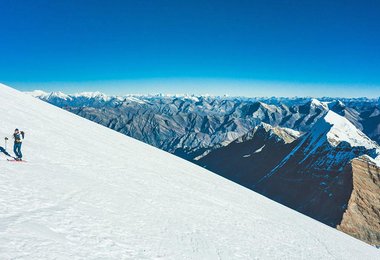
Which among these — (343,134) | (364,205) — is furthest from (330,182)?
(343,134)

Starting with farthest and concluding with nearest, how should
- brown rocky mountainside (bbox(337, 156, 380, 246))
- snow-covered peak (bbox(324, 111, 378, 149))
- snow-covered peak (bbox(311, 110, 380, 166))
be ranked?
snow-covered peak (bbox(324, 111, 378, 149)) → snow-covered peak (bbox(311, 110, 380, 166)) → brown rocky mountainside (bbox(337, 156, 380, 246))

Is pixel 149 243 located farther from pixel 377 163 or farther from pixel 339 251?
pixel 377 163

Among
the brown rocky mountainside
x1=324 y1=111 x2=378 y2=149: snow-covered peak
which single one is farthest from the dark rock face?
x1=324 y1=111 x2=378 y2=149: snow-covered peak

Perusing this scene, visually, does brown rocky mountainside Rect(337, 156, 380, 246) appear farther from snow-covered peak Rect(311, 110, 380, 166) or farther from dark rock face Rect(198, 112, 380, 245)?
snow-covered peak Rect(311, 110, 380, 166)

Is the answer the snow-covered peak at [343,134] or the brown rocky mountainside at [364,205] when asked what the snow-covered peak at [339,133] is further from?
the brown rocky mountainside at [364,205]

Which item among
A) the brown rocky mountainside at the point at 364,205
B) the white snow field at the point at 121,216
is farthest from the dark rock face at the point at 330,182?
the white snow field at the point at 121,216

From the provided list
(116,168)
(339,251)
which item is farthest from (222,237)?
(116,168)
